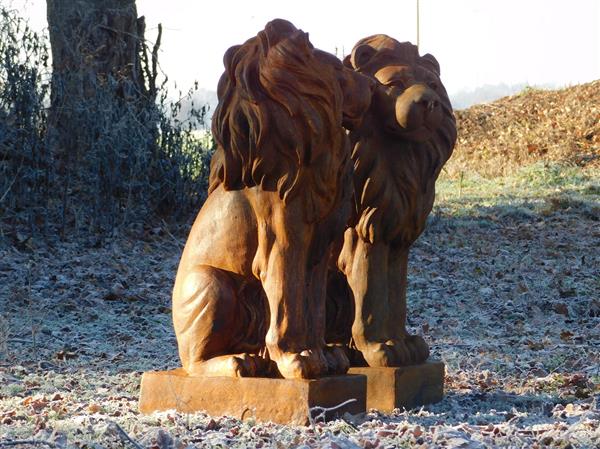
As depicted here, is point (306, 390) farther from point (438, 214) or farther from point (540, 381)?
point (438, 214)

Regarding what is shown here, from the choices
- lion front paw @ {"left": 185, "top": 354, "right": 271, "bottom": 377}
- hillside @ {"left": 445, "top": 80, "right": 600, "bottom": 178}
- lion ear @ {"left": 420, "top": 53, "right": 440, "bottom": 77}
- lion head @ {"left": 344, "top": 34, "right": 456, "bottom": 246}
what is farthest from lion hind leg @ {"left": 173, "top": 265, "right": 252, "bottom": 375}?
hillside @ {"left": 445, "top": 80, "right": 600, "bottom": 178}

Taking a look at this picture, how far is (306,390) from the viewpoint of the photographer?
3.62 metres

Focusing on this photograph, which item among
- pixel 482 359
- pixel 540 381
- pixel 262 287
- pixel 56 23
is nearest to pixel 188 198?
pixel 56 23

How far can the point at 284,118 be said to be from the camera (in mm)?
3668

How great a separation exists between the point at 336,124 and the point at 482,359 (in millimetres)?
2739

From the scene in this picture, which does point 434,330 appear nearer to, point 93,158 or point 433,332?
point 433,332

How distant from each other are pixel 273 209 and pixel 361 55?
1.02 metres

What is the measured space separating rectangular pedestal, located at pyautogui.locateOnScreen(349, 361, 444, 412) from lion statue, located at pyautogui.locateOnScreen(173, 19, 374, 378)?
0.43 meters

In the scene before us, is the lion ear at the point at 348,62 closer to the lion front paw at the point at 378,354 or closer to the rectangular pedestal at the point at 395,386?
the lion front paw at the point at 378,354

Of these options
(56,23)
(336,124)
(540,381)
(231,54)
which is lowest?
(540,381)

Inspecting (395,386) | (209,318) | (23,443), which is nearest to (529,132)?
(395,386)

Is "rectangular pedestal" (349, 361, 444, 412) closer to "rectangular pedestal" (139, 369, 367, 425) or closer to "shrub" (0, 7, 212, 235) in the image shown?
"rectangular pedestal" (139, 369, 367, 425)

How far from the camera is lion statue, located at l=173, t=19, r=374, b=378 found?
3678mm

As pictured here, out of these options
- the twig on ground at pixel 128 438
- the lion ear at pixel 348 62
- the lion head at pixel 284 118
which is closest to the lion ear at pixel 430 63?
the lion ear at pixel 348 62
